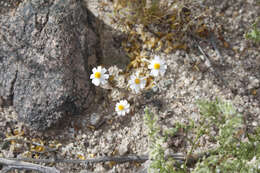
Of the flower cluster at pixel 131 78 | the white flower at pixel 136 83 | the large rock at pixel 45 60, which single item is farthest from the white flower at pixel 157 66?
the large rock at pixel 45 60

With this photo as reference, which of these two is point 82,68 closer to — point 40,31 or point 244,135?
point 40,31

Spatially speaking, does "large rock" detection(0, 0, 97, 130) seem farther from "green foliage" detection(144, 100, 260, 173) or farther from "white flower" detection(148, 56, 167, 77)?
"green foliage" detection(144, 100, 260, 173)

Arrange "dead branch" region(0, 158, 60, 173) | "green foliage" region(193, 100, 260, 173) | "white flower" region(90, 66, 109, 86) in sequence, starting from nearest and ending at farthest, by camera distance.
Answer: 1. "green foliage" region(193, 100, 260, 173)
2. "dead branch" region(0, 158, 60, 173)
3. "white flower" region(90, 66, 109, 86)

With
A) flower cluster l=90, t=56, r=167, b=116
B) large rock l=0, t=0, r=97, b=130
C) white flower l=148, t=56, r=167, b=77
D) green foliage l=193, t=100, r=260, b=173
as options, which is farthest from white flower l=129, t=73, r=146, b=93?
green foliage l=193, t=100, r=260, b=173

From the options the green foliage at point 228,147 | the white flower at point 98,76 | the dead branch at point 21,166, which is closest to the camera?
the green foliage at point 228,147

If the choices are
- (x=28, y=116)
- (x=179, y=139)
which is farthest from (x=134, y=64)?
(x=28, y=116)

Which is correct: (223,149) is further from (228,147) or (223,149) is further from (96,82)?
(96,82)

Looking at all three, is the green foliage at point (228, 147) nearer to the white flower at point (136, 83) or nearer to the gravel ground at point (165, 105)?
the gravel ground at point (165, 105)
